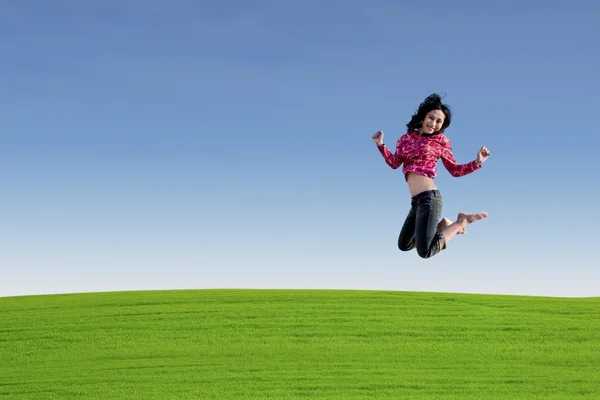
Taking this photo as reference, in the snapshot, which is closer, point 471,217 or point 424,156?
point 424,156

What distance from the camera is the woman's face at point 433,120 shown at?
19.0ft

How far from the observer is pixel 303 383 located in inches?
428

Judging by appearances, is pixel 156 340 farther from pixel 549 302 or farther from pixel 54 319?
pixel 549 302

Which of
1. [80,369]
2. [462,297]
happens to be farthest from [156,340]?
[462,297]

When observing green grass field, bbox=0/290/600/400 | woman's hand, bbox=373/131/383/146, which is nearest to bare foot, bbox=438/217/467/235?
woman's hand, bbox=373/131/383/146

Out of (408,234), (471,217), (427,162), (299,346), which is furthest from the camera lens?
(299,346)

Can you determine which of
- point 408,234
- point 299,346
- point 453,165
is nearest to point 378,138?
point 453,165

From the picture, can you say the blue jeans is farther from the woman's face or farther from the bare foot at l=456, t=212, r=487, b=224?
the woman's face

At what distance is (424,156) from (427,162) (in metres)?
0.07

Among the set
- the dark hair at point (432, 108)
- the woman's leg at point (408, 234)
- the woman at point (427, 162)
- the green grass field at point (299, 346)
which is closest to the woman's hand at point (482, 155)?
the woman at point (427, 162)

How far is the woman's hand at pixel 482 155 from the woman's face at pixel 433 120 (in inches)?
16.7

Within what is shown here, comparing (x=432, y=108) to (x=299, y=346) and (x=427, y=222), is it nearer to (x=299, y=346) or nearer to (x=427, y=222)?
(x=427, y=222)

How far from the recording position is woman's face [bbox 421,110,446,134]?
5781 mm

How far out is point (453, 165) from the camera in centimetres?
592
